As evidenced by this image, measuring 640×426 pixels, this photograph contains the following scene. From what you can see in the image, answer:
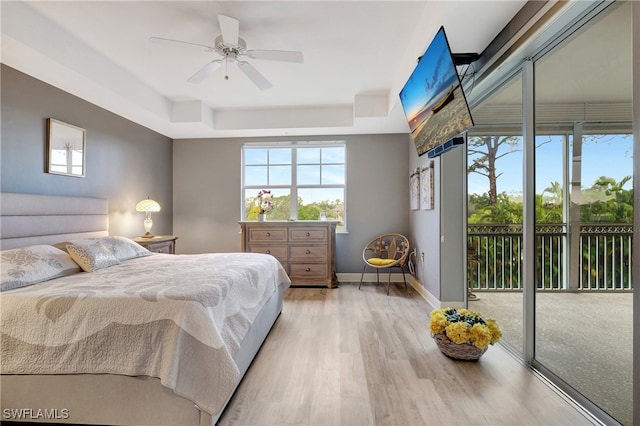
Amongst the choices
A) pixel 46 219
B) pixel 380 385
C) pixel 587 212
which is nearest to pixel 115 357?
pixel 380 385

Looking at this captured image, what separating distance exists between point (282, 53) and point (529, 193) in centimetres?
221

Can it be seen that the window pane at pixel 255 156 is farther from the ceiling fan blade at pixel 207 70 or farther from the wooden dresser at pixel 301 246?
the ceiling fan blade at pixel 207 70

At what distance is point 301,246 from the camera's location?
4680mm

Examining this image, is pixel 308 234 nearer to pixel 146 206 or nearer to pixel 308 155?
pixel 308 155

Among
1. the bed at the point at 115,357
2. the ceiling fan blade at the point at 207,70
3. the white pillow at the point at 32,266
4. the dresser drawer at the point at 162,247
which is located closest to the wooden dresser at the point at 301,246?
the dresser drawer at the point at 162,247

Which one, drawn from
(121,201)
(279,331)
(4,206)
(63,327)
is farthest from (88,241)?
(279,331)

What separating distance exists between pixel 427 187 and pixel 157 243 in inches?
140

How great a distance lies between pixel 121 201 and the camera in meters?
A: 4.01

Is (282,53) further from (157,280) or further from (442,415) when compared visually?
(442,415)

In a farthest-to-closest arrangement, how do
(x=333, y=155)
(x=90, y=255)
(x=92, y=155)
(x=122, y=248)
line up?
(x=333, y=155) → (x=92, y=155) → (x=122, y=248) → (x=90, y=255)

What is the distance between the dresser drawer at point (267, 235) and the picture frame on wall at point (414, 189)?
202 centimetres

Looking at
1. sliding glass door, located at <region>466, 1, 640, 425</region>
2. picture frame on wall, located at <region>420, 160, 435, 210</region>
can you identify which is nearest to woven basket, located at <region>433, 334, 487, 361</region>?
sliding glass door, located at <region>466, 1, 640, 425</region>

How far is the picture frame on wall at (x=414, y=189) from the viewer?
170 inches
